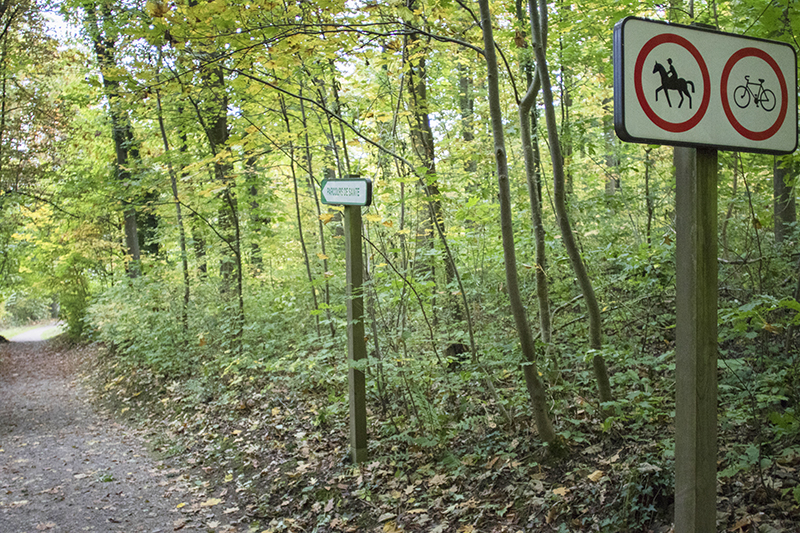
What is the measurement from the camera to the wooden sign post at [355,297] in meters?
5.25

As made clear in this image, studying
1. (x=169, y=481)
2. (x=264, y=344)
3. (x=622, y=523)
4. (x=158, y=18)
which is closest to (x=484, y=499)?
(x=622, y=523)

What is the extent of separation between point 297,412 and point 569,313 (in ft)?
12.3

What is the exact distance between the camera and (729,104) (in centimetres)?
183

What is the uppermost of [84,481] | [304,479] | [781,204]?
[781,204]

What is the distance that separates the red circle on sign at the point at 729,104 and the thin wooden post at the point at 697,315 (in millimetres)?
141

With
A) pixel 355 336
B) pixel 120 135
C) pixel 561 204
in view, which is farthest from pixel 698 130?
pixel 120 135

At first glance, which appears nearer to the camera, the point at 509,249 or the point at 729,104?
the point at 729,104

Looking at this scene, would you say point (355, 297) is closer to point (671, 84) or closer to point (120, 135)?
point (671, 84)

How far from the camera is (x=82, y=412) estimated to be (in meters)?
10.3

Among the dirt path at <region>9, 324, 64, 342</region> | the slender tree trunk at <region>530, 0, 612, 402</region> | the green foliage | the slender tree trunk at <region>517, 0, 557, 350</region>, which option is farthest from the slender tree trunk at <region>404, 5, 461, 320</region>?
the green foliage

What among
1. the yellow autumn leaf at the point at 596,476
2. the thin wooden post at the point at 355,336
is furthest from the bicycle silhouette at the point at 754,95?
the thin wooden post at the point at 355,336

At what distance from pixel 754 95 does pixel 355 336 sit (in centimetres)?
411

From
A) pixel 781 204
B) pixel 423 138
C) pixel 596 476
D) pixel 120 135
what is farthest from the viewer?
pixel 120 135

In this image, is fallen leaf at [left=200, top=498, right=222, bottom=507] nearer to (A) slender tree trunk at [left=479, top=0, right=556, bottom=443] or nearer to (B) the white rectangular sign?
(A) slender tree trunk at [left=479, top=0, right=556, bottom=443]
